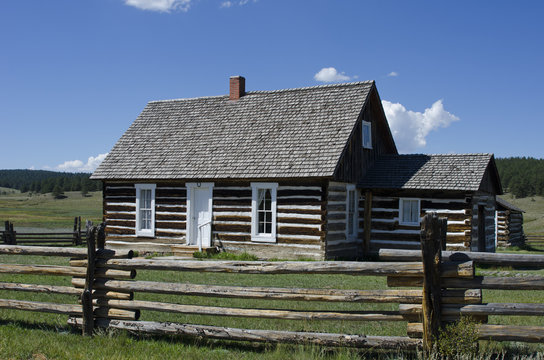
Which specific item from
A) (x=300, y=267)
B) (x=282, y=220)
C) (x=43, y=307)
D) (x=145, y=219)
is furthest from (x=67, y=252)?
(x=145, y=219)

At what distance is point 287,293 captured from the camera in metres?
7.16

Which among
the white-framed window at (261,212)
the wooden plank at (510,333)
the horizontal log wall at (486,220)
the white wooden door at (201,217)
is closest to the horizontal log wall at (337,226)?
the white-framed window at (261,212)

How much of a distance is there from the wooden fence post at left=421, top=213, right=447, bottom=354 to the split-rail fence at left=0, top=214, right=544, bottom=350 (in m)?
0.01

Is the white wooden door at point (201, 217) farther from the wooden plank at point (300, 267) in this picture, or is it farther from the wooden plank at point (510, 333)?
the wooden plank at point (510, 333)

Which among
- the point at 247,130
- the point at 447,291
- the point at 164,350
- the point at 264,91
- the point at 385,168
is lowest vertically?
the point at 164,350

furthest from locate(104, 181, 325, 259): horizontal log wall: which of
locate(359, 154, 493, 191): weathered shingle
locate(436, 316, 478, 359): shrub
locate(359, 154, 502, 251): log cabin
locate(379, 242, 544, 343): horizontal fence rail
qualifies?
locate(436, 316, 478, 359): shrub

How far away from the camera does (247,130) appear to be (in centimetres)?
2262

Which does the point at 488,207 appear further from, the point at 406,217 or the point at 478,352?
the point at 478,352

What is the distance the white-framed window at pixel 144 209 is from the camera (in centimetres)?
2266

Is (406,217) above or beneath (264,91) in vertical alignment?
beneath

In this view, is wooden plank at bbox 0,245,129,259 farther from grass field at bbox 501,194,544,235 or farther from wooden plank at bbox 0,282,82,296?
grass field at bbox 501,194,544,235

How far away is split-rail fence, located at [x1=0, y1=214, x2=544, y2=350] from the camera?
6.55 metres

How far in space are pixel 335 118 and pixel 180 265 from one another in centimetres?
1440

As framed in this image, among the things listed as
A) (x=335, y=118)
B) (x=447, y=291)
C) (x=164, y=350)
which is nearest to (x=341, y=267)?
(x=447, y=291)
